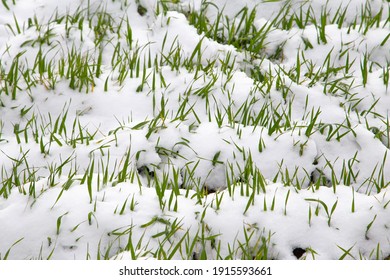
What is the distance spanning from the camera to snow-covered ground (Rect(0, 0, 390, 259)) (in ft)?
8.87

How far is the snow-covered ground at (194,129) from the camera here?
2.71 meters

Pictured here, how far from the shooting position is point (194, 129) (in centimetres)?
344

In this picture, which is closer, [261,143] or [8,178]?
[8,178]

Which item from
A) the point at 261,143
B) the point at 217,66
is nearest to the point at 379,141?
the point at 261,143

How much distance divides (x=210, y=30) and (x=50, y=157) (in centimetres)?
159

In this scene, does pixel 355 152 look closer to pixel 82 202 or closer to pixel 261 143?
pixel 261 143

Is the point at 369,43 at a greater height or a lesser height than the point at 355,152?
greater

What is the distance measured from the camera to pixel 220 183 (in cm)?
321

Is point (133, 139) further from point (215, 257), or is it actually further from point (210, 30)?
point (210, 30)

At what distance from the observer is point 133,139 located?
3275 millimetres

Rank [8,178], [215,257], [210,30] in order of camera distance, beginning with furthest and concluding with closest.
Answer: [210,30], [8,178], [215,257]

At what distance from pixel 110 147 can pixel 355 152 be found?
4.18 feet
